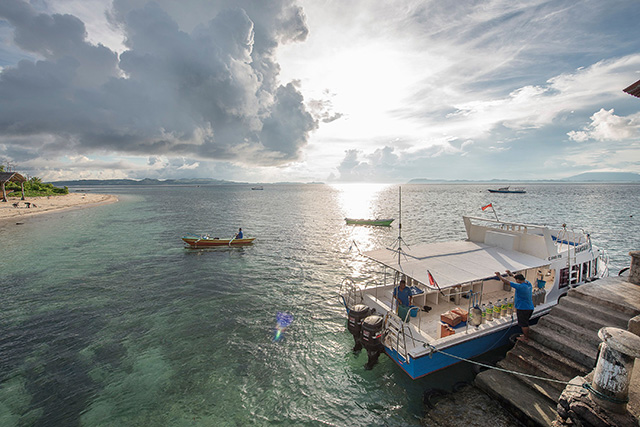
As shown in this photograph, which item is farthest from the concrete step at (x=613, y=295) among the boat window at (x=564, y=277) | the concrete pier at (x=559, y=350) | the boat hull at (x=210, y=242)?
the boat hull at (x=210, y=242)

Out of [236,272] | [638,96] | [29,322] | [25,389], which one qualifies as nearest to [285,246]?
[236,272]

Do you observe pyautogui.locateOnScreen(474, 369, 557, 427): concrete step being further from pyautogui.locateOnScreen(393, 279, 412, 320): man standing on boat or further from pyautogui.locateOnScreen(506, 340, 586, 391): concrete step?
pyautogui.locateOnScreen(393, 279, 412, 320): man standing on boat

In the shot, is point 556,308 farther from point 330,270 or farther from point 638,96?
point 330,270

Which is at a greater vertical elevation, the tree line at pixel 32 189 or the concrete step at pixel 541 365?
the tree line at pixel 32 189

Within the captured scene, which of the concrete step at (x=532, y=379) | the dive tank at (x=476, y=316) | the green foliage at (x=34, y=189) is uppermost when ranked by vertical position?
the green foliage at (x=34, y=189)

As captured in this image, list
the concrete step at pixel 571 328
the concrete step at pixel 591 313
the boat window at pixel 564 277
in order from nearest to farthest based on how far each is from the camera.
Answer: the concrete step at pixel 571 328, the concrete step at pixel 591 313, the boat window at pixel 564 277

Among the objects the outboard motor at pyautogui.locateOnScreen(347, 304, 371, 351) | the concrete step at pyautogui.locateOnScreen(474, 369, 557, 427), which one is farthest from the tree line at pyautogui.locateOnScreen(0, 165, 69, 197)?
the concrete step at pyautogui.locateOnScreen(474, 369, 557, 427)

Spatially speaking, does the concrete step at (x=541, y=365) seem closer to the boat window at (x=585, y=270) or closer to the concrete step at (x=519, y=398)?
the concrete step at (x=519, y=398)

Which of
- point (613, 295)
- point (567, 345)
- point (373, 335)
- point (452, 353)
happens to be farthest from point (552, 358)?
point (373, 335)
